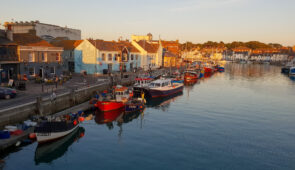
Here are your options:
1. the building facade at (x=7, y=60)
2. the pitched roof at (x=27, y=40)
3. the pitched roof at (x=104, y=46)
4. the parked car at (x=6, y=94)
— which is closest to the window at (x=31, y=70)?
the building facade at (x=7, y=60)

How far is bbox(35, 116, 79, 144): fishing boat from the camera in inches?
850

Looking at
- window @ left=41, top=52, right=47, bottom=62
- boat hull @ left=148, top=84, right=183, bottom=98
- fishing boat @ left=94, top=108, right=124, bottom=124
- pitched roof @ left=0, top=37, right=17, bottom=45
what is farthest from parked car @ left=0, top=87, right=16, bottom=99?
boat hull @ left=148, top=84, right=183, bottom=98

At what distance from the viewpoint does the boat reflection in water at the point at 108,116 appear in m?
29.9

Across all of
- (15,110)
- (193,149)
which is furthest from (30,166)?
(193,149)

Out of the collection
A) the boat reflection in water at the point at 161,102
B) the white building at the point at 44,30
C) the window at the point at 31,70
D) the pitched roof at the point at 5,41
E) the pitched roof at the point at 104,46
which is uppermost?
the white building at the point at 44,30

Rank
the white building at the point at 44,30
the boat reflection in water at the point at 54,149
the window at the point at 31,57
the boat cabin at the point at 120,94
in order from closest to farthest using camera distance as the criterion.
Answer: the boat reflection in water at the point at 54,149 < the boat cabin at the point at 120,94 < the window at the point at 31,57 < the white building at the point at 44,30

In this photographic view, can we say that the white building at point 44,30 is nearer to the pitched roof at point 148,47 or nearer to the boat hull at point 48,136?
the pitched roof at point 148,47

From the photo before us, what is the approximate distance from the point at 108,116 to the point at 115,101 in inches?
102

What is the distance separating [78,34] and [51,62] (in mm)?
45734

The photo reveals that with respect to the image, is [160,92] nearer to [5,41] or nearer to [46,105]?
[46,105]

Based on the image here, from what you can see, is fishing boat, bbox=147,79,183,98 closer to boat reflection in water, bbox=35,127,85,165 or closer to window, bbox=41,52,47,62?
window, bbox=41,52,47,62

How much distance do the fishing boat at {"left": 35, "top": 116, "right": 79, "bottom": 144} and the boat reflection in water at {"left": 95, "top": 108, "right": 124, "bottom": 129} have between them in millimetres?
5666

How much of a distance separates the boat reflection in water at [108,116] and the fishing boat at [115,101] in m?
0.59

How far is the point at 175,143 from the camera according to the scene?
23672 mm
